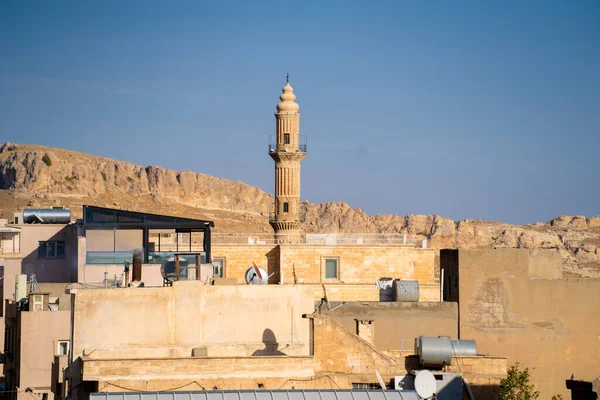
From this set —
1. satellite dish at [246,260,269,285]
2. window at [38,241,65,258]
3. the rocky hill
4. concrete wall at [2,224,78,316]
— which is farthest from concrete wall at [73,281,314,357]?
the rocky hill

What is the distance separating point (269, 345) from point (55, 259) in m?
18.8

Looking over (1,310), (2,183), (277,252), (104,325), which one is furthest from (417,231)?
(104,325)

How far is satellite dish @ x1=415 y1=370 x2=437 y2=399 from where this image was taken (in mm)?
18234

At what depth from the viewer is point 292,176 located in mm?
55438

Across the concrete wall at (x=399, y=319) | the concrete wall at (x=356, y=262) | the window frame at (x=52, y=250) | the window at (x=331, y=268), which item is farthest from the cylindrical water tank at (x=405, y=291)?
the window at (x=331, y=268)

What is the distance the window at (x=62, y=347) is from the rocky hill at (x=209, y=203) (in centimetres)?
5191

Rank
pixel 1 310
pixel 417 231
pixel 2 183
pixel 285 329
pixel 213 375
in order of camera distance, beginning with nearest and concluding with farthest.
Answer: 1. pixel 213 375
2. pixel 285 329
3. pixel 1 310
4. pixel 417 231
5. pixel 2 183

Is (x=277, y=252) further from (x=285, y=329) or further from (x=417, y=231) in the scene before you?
(x=417, y=231)

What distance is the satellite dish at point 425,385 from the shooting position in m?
18.2

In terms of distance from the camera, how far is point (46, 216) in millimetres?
43250

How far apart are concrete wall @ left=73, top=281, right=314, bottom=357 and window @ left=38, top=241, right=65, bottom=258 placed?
18.5 m

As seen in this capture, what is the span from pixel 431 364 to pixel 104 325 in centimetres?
558

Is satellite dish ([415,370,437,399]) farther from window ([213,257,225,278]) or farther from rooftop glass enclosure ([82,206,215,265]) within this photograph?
window ([213,257,225,278])

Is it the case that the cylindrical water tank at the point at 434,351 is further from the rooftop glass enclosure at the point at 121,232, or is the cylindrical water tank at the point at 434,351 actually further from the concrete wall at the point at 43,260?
the concrete wall at the point at 43,260
